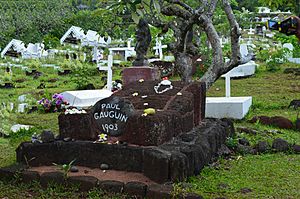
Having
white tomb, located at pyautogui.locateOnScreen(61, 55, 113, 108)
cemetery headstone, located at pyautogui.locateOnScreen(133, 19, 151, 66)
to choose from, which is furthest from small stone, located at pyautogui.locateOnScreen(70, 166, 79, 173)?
white tomb, located at pyautogui.locateOnScreen(61, 55, 113, 108)

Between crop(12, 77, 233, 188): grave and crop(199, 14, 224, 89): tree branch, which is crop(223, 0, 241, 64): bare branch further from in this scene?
crop(12, 77, 233, 188): grave

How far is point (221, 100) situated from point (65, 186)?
5.54 metres

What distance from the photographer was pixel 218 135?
7.50 meters

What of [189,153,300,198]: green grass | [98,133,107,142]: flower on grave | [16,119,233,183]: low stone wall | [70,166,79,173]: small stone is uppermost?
[98,133,107,142]: flower on grave

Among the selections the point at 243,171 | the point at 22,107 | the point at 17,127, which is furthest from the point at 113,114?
the point at 22,107

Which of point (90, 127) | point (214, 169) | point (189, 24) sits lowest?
point (214, 169)

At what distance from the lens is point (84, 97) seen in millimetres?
11641

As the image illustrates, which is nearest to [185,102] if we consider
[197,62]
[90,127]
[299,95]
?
[90,127]

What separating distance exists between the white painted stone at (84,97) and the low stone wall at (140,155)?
4696mm

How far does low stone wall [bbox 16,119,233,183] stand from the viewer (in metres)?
5.71

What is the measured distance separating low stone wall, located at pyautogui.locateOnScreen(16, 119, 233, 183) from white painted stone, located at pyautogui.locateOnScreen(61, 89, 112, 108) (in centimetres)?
470

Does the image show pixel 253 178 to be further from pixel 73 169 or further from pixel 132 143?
pixel 73 169

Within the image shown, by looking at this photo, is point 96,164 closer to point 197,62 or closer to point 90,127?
point 90,127

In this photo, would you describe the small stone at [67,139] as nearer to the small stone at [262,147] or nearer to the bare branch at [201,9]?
the small stone at [262,147]
